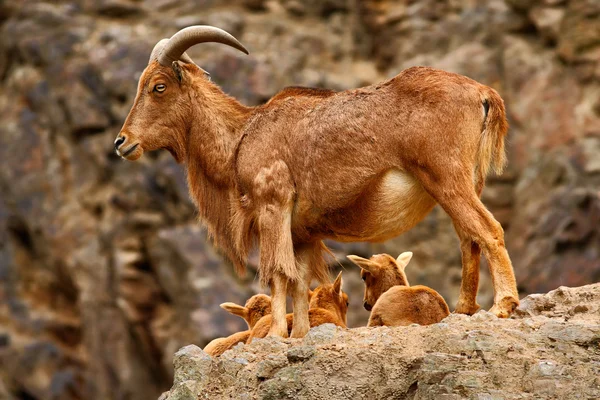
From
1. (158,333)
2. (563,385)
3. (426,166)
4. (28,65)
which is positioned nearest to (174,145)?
(426,166)

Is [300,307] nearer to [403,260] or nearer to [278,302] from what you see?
[278,302]

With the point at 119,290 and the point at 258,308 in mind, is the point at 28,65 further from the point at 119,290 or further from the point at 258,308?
the point at 258,308

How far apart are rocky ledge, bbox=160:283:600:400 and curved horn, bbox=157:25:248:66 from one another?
11.9 feet

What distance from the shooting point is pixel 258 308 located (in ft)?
44.3

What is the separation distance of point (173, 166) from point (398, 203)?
15.7 metres

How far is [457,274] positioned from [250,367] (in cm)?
1611

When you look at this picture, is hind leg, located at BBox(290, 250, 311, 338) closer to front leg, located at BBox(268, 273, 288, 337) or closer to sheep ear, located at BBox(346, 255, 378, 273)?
front leg, located at BBox(268, 273, 288, 337)

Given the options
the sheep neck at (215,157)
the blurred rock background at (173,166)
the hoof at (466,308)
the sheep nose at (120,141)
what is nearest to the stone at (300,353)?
the hoof at (466,308)

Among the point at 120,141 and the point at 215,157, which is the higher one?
the point at 120,141

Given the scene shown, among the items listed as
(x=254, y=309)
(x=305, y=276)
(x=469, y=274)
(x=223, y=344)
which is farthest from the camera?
(x=254, y=309)

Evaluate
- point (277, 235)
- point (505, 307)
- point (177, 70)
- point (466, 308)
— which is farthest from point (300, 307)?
point (177, 70)

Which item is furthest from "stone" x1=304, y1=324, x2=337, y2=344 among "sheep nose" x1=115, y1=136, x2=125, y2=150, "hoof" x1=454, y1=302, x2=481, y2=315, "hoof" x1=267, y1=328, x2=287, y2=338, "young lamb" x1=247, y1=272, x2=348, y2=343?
"sheep nose" x1=115, y1=136, x2=125, y2=150

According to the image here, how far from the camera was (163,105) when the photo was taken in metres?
12.9

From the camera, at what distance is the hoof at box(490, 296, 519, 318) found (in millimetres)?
10586
